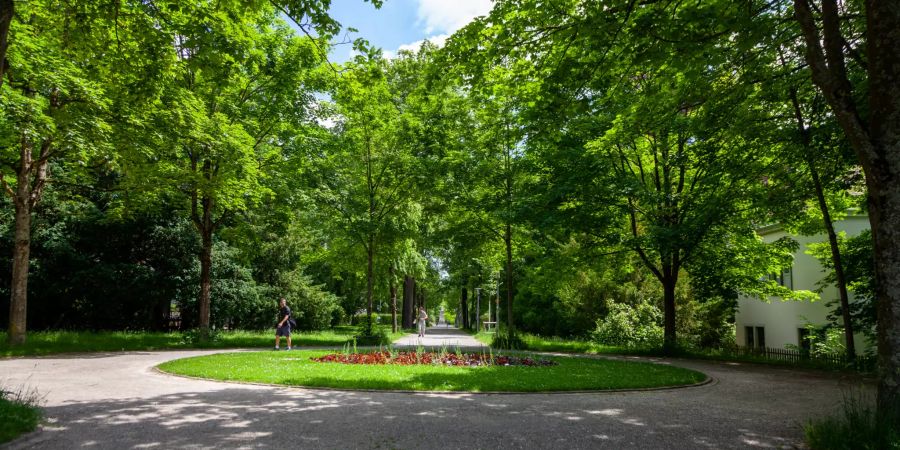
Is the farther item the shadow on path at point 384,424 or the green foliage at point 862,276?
the green foliage at point 862,276

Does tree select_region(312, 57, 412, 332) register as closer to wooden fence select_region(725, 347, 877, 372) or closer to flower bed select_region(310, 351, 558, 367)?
flower bed select_region(310, 351, 558, 367)

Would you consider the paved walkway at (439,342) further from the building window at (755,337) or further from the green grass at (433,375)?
the building window at (755,337)

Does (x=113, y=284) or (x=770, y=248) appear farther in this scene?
(x=113, y=284)

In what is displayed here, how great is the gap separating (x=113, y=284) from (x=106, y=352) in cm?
802

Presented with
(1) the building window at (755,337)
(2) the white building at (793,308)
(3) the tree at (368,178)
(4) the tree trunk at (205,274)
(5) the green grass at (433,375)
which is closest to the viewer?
(5) the green grass at (433,375)

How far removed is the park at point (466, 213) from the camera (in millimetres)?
6645

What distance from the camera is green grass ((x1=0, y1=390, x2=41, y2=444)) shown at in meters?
5.73

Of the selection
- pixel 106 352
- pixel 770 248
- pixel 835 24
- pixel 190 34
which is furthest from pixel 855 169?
pixel 106 352

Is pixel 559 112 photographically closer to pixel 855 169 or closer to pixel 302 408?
pixel 302 408

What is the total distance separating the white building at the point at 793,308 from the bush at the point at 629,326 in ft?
15.5

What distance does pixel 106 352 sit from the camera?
54.9 feet

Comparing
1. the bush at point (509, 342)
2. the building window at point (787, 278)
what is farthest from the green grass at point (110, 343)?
the building window at point (787, 278)

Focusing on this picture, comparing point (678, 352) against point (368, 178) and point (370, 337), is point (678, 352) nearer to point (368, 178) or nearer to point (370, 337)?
point (370, 337)

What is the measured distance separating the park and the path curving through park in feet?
0.28
